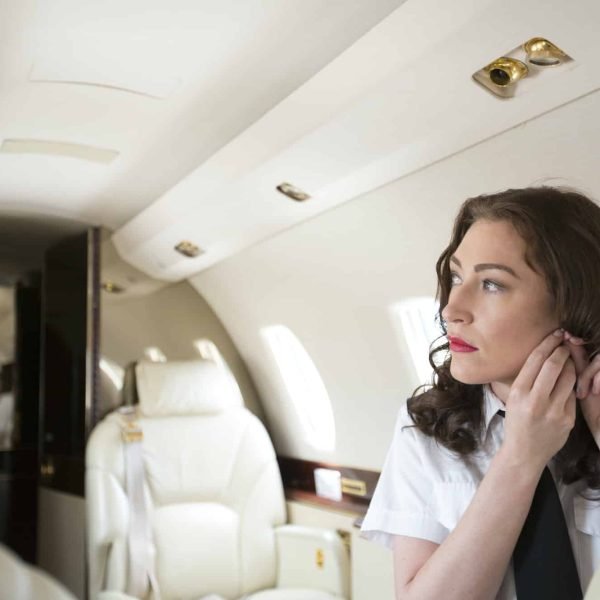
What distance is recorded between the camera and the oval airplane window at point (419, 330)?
1.12 meters

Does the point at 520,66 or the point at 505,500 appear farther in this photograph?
the point at 520,66

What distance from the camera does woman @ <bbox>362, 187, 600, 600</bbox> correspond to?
29.3 inches

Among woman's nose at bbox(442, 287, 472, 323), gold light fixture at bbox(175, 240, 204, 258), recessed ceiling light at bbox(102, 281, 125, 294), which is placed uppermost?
gold light fixture at bbox(175, 240, 204, 258)

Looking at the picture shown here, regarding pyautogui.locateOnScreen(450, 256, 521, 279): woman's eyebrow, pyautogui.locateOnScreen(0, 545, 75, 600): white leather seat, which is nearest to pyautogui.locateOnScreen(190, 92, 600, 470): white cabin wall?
pyautogui.locateOnScreen(450, 256, 521, 279): woman's eyebrow

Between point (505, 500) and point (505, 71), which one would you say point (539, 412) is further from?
point (505, 71)

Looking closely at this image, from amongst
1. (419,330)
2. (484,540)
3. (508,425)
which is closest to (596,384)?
(508,425)

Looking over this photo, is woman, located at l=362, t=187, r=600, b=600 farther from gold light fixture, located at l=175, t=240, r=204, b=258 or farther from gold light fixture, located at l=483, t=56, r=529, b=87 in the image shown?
gold light fixture, located at l=175, t=240, r=204, b=258

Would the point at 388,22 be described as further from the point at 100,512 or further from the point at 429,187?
the point at 100,512

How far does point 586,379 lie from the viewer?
782mm

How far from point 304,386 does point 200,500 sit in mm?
363

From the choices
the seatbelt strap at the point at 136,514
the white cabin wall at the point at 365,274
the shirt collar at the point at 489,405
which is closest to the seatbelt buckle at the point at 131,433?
the seatbelt strap at the point at 136,514

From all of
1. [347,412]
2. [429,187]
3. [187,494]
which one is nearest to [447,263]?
[429,187]

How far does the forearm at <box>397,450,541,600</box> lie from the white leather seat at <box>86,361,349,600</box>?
2.01ft

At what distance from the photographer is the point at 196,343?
158cm
